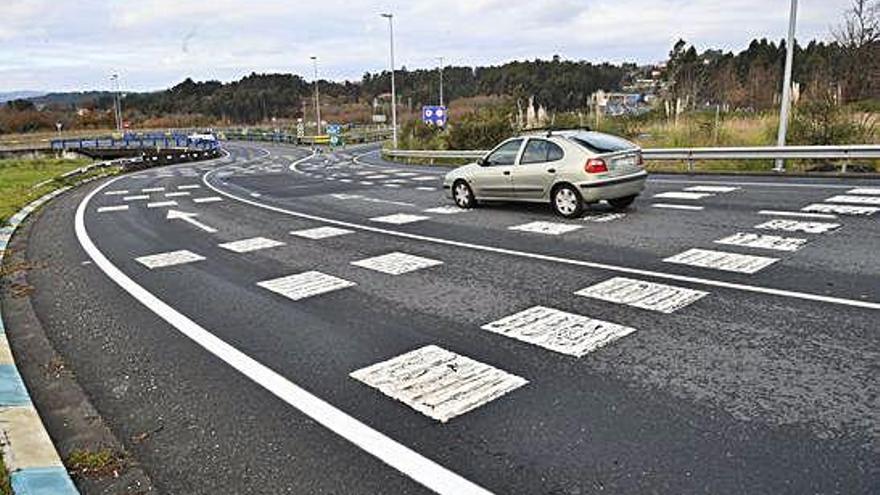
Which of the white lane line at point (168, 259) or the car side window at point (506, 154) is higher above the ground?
the car side window at point (506, 154)

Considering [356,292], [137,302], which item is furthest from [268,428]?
[137,302]

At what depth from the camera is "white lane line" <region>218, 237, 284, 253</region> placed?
10186mm

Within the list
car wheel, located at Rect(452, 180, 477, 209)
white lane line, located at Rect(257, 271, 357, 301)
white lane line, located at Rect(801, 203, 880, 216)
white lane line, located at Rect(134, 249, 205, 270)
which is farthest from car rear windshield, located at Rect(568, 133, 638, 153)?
white lane line, located at Rect(134, 249, 205, 270)

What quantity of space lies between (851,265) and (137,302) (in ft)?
26.3

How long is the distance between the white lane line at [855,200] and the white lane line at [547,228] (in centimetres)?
523

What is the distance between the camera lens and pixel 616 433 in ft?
12.6

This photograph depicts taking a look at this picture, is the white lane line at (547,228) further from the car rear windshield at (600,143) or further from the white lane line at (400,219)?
the white lane line at (400,219)

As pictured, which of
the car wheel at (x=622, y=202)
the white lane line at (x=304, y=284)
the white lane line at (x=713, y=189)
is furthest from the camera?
the white lane line at (x=713, y=189)

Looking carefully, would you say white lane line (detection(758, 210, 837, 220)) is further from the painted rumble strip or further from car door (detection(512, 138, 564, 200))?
the painted rumble strip

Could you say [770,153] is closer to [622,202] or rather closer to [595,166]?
[622,202]

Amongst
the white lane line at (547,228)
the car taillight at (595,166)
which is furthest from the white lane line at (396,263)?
the car taillight at (595,166)

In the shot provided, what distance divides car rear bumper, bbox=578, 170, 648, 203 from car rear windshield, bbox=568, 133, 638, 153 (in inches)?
21.0

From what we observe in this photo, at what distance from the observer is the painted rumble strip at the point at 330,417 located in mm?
3426

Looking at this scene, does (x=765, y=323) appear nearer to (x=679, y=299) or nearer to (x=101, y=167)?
(x=679, y=299)
